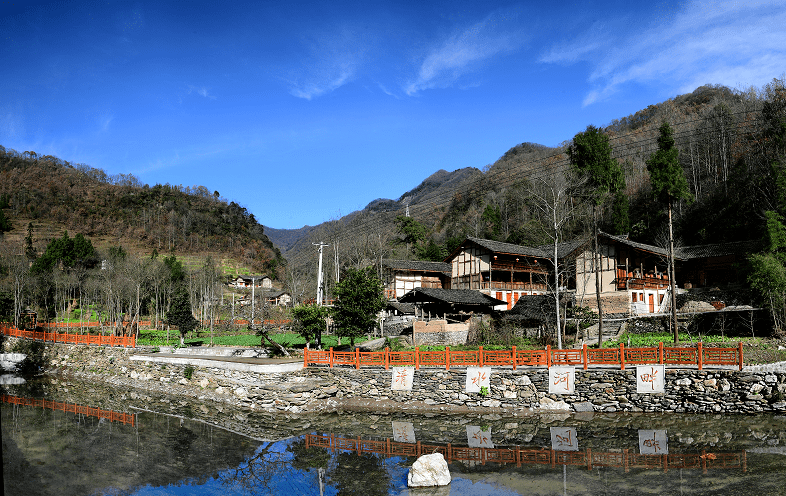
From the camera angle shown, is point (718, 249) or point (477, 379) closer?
point (477, 379)

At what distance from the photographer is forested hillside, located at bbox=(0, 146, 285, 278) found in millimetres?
97750

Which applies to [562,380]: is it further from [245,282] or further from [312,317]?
[245,282]

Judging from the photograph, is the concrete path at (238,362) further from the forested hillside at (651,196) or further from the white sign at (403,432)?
the forested hillside at (651,196)

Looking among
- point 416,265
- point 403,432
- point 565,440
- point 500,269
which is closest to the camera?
point 565,440

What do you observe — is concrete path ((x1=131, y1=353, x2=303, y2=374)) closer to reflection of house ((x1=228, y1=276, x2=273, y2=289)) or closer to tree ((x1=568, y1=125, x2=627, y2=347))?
tree ((x1=568, y1=125, x2=627, y2=347))

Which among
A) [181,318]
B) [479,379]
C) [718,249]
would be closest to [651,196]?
[718,249]

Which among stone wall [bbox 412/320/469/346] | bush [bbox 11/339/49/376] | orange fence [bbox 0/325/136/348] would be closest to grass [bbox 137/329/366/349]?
orange fence [bbox 0/325/136/348]

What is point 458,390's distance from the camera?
64.7 feet

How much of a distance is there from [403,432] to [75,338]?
29.6m

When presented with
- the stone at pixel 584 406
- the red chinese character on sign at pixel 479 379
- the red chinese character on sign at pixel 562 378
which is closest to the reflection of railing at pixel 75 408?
the red chinese character on sign at pixel 479 379

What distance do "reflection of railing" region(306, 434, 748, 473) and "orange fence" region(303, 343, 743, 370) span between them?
510cm

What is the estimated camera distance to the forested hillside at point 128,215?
97.8 metres

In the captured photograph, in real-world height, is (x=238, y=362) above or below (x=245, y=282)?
below

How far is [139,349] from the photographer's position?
103ft
